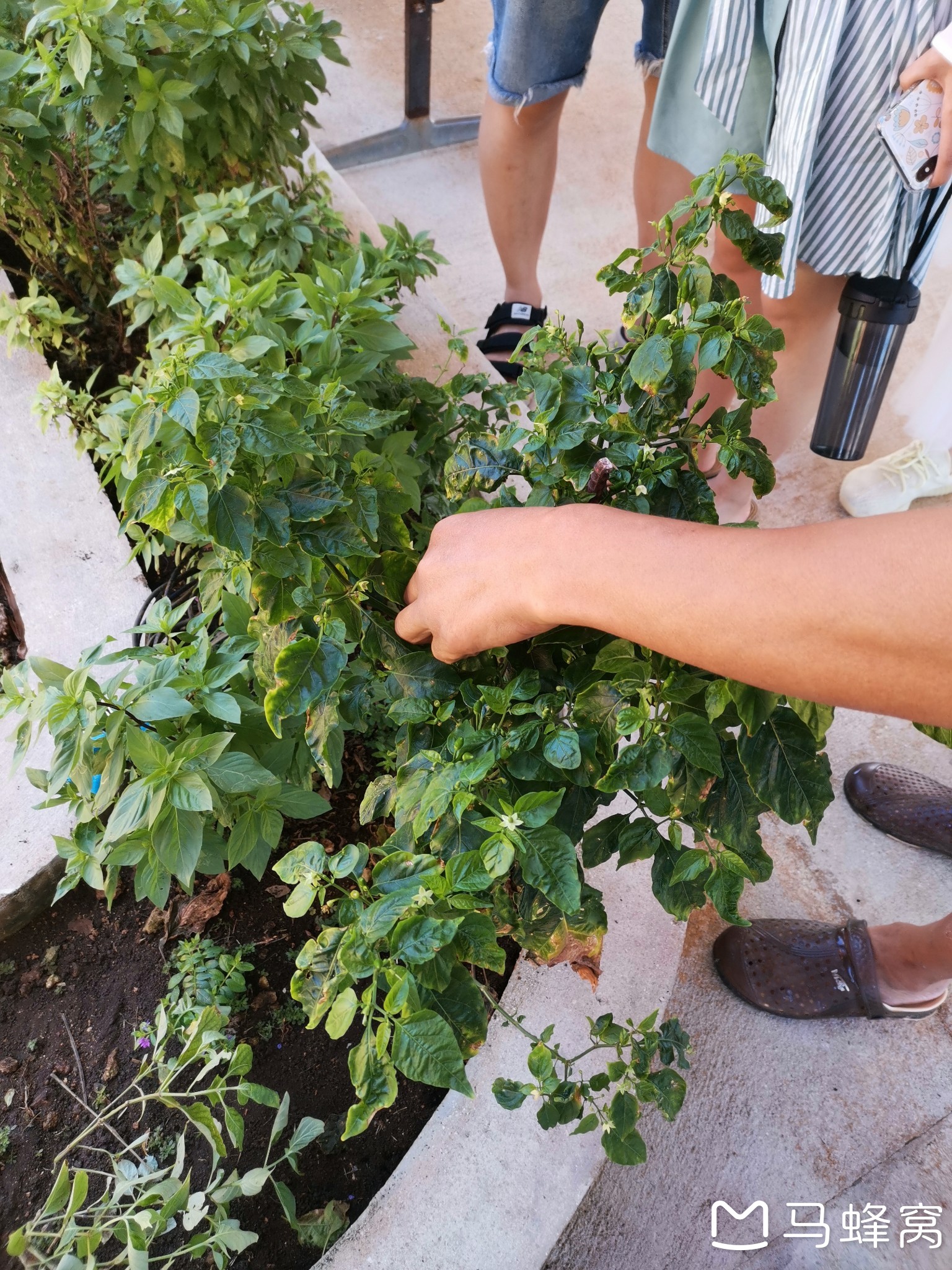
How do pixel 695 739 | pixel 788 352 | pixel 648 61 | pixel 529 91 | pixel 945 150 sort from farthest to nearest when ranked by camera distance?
pixel 648 61
pixel 529 91
pixel 788 352
pixel 945 150
pixel 695 739

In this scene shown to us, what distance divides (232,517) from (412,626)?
252mm

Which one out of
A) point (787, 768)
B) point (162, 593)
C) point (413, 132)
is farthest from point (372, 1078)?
point (413, 132)

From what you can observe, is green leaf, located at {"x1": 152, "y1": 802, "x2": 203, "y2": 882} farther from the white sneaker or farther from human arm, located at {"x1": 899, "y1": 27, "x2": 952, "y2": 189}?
the white sneaker

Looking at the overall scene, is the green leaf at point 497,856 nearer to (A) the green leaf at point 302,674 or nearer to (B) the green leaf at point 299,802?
(A) the green leaf at point 302,674

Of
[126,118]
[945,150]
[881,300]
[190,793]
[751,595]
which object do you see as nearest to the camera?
[751,595]

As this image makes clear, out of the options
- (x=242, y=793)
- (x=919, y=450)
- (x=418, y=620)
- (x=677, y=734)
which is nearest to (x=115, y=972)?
(x=242, y=793)

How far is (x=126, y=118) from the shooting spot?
2070 mm

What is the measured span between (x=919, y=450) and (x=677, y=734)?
242 cm

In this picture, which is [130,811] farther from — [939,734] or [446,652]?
[939,734]

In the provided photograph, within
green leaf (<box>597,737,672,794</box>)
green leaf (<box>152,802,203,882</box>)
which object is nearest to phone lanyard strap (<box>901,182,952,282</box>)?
green leaf (<box>597,737,672,794</box>)

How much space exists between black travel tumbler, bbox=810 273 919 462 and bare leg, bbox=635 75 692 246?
0.83 meters

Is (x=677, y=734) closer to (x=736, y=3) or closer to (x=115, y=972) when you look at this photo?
(x=115, y=972)

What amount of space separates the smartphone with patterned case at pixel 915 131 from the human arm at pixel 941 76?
0.01 m

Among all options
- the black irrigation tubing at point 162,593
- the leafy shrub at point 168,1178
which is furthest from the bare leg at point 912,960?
the black irrigation tubing at point 162,593
